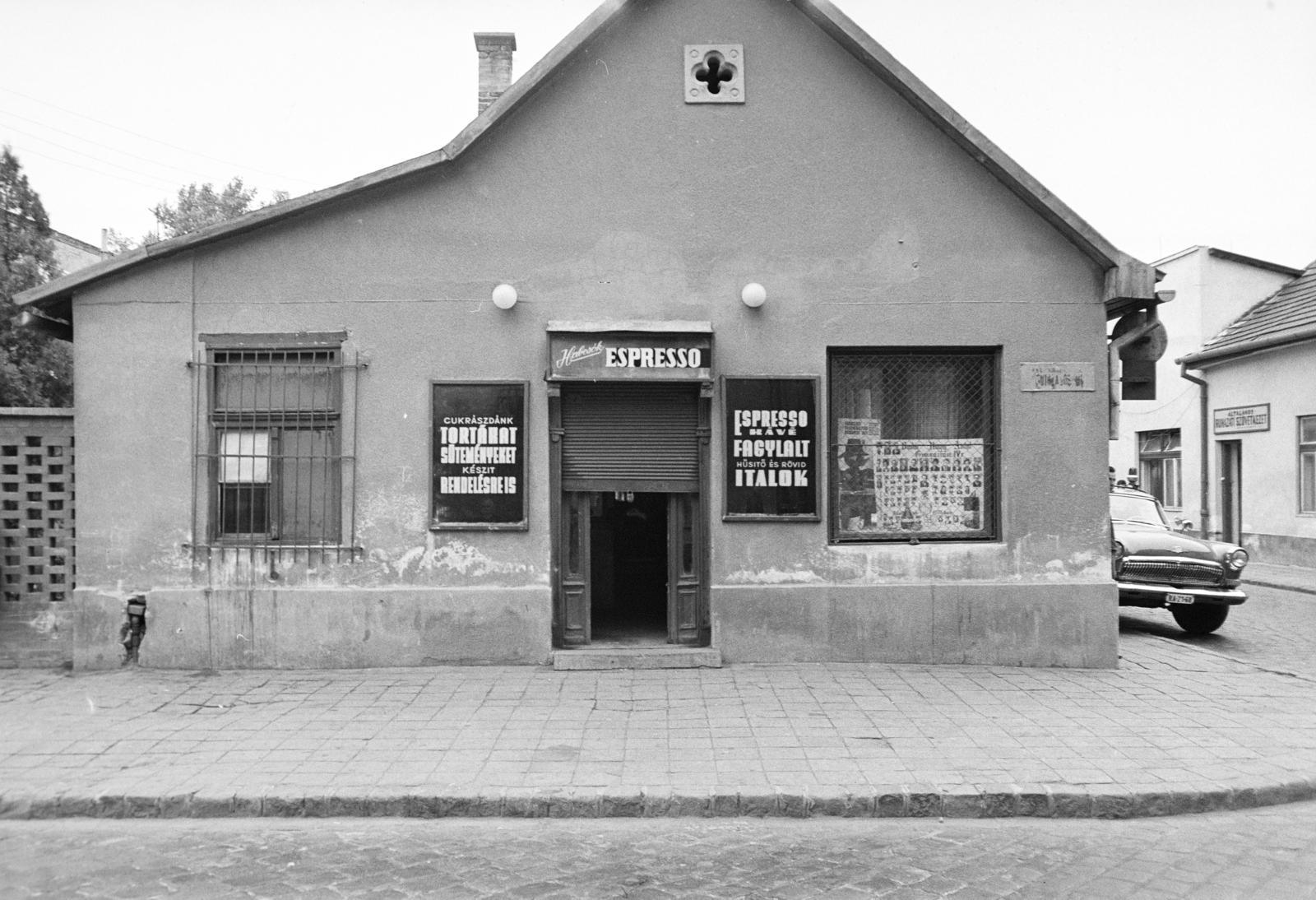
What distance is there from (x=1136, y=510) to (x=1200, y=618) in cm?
163

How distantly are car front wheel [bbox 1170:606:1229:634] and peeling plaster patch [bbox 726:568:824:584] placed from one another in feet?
18.5

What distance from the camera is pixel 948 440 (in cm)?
933

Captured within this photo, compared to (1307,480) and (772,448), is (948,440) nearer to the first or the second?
(772,448)

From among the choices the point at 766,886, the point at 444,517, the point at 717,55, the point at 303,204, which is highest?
the point at 717,55

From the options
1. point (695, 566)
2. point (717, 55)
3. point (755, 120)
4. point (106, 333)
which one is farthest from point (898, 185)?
point (106, 333)

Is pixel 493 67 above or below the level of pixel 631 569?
above

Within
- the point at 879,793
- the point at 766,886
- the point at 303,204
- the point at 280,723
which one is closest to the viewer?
the point at 766,886

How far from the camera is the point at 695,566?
9094 millimetres

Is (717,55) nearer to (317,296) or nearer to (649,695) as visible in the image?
(317,296)

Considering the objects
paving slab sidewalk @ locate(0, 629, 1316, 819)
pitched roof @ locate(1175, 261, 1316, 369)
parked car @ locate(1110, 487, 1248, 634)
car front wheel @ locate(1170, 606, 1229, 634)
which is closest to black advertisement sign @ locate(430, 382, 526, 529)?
paving slab sidewalk @ locate(0, 629, 1316, 819)

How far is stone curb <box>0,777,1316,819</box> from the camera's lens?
18.3 ft

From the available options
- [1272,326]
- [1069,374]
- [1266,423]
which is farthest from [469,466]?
[1272,326]

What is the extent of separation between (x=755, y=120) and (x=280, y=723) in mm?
6560

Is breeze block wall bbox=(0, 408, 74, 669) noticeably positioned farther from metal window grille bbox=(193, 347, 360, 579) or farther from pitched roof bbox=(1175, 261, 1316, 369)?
pitched roof bbox=(1175, 261, 1316, 369)
